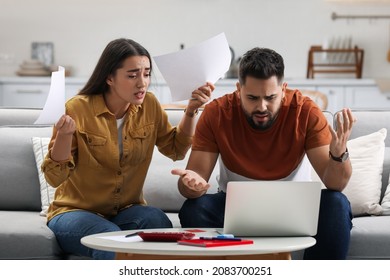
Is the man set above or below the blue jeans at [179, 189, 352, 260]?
above

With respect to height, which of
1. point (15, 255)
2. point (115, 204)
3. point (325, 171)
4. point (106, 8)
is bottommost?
point (15, 255)

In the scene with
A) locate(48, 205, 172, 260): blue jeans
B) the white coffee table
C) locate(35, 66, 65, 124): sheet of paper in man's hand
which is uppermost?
locate(35, 66, 65, 124): sheet of paper in man's hand

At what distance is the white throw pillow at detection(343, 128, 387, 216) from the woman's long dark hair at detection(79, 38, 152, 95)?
98 cm

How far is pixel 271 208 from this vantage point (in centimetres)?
226

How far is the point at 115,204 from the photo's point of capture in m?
2.84

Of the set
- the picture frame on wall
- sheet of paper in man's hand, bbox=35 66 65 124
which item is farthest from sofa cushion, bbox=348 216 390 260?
the picture frame on wall

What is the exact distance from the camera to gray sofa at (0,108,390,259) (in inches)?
111

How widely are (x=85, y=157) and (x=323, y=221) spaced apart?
854mm

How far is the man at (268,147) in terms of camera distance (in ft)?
8.47

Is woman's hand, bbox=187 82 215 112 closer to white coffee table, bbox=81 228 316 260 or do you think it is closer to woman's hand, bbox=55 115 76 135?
woman's hand, bbox=55 115 76 135

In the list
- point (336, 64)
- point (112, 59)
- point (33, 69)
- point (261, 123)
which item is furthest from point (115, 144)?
point (336, 64)

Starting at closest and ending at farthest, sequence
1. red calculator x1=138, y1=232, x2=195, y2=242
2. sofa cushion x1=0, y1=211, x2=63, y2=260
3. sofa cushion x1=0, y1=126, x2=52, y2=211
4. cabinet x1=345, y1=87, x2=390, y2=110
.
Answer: red calculator x1=138, y1=232, x2=195, y2=242 < sofa cushion x1=0, y1=211, x2=63, y2=260 < sofa cushion x1=0, y1=126, x2=52, y2=211 < cabinet x1=345, y1=87, x2=390, y2=110
